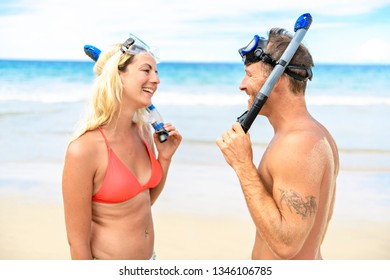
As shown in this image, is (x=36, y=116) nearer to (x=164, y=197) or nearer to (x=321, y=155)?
(x=164, y=197)

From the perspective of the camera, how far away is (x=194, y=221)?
23.3 ft

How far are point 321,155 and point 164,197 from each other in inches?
211

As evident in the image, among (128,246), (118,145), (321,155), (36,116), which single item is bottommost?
(36,116)

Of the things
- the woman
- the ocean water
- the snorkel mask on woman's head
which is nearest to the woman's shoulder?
the woman

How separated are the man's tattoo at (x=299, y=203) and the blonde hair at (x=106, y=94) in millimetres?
1249

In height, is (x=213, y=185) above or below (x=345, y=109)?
above

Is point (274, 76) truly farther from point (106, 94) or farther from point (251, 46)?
point (106, 94)

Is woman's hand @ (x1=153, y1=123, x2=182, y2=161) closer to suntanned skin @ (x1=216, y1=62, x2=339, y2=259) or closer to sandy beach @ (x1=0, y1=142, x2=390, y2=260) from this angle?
suntanned skin @ (x1=216, y1=62, x2=339, y2=259)

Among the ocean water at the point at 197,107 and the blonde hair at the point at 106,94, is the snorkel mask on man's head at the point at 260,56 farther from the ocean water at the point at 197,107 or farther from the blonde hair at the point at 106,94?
the ocean water at the point at 197,107

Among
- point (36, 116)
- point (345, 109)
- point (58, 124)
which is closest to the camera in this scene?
point (58, 124)

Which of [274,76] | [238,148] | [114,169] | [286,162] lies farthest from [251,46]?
[114,169]

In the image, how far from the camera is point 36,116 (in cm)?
1510

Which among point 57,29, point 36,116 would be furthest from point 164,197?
point 57,29

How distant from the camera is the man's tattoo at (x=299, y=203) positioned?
8.74 feet
